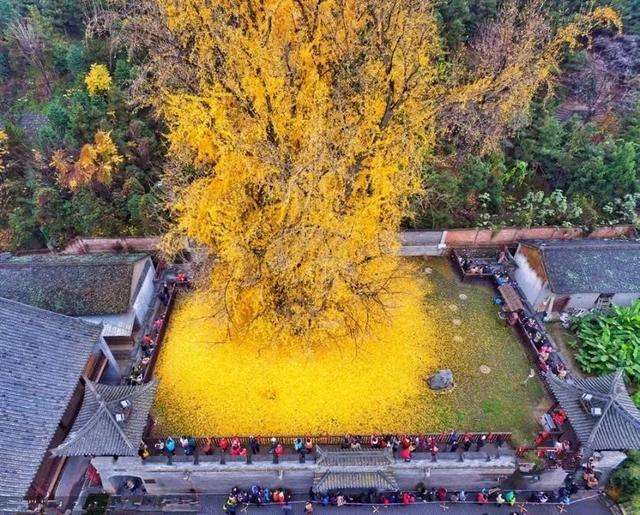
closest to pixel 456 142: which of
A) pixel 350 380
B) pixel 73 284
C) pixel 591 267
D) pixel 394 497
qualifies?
pixel 591 267

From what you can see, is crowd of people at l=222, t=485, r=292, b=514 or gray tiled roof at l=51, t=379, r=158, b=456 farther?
crowd of people at l=222, t=485, r=292, b=514

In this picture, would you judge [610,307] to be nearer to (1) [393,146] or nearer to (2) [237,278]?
(1) [393,146]

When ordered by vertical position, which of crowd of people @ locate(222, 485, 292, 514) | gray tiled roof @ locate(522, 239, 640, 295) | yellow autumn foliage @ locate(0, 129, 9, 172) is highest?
yellow autumn foliage @ locate(0, 129, 9, 172)

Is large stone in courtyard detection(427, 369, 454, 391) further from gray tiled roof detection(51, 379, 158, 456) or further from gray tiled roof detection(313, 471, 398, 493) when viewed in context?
gray tiled roof detection(51, 379, 158, 456)

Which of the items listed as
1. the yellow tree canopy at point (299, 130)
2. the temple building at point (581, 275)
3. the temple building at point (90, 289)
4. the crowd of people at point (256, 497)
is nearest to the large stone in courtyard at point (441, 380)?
the yellow tree canopy at point (299, 130)

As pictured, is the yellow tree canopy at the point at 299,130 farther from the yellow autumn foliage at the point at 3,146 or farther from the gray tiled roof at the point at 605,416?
the yellow autumn foliage at the point at 3,146

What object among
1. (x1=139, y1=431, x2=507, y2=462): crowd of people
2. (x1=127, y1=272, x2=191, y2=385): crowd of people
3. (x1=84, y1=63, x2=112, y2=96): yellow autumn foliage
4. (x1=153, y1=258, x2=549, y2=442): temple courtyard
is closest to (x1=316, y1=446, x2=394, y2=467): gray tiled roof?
(x1=139, y1=431, x2=507, y2=462): crowd of people

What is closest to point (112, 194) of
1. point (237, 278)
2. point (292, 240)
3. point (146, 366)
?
point (146, 366)

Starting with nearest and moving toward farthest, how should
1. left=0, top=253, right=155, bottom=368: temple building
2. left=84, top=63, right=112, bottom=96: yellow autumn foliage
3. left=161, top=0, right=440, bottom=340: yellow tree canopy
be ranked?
left=161, top=0, right=440, bottom=340: yellow tree canopy
left=0, top=253, right=155, bottom=368: temple building
left=84, top=63, right=112, bottom=96: yellow autumn foliage
